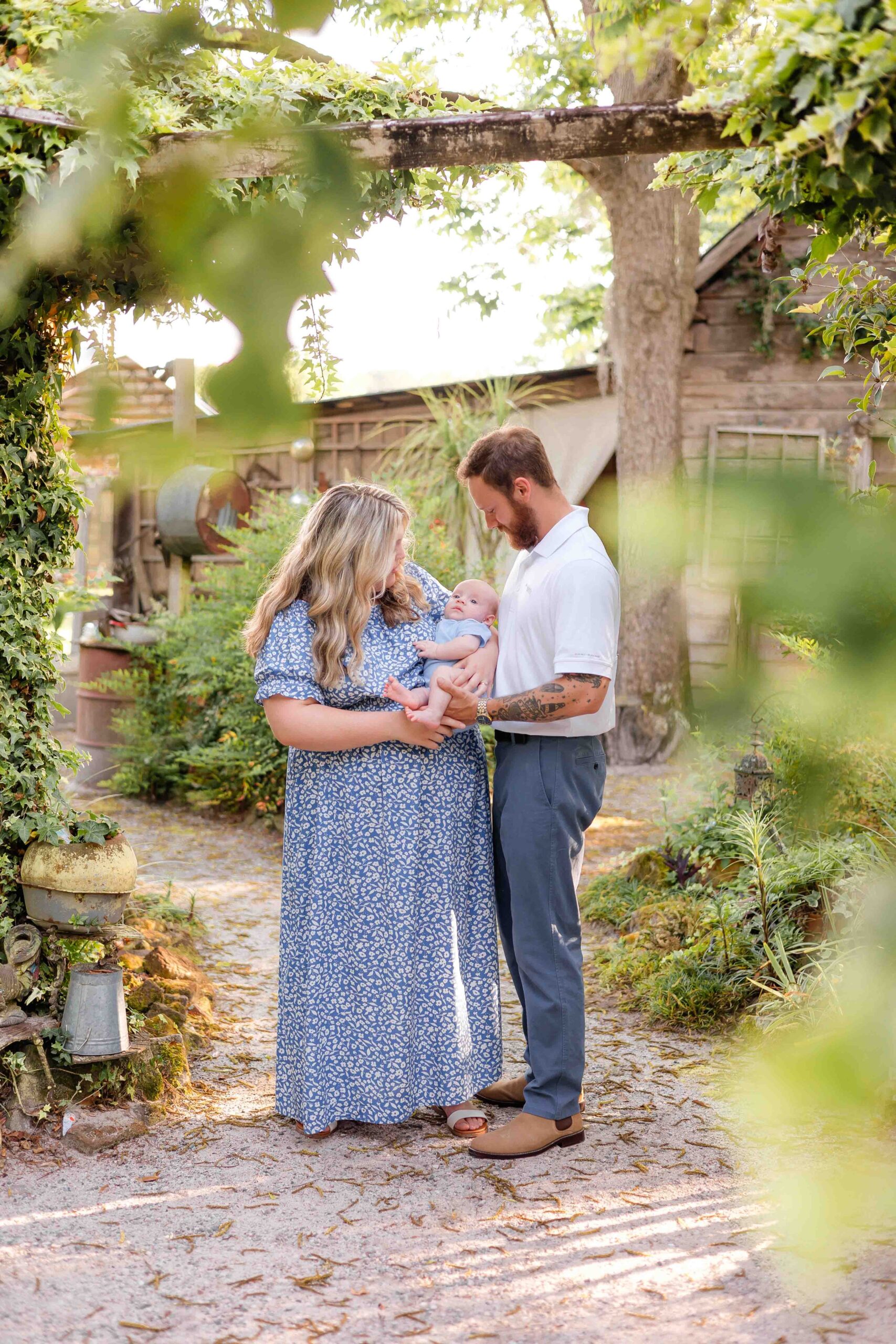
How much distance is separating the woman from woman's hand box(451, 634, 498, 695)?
0.6 inches

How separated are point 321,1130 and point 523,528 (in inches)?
65.0

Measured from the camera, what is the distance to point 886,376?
2373mm

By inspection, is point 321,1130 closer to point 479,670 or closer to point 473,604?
point 479,670

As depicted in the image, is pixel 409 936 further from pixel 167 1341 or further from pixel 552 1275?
pixel 167 1341

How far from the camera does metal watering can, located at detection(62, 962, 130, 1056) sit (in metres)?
3.11

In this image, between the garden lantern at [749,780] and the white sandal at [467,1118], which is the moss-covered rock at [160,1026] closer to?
the white sandal at [467,1118]

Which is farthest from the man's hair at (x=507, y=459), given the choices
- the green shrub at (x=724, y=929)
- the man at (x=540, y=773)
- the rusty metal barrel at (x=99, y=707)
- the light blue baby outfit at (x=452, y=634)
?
the rusty metal barrel at (x=99, y=707)

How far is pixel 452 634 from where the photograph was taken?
10.0ft

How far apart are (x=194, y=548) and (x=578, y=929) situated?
19.3ft

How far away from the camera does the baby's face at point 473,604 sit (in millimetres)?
3107

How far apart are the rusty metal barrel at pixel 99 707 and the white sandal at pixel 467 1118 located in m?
5.14

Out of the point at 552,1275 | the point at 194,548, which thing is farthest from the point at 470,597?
the point at 194,548

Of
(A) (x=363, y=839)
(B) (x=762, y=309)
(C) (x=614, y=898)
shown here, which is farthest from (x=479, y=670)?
(B) (x=762, y=309)

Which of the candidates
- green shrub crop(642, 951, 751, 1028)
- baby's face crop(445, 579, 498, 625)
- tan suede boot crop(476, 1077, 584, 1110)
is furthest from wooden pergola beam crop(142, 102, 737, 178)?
green shrub crop(642, 951, 751, 1028)
